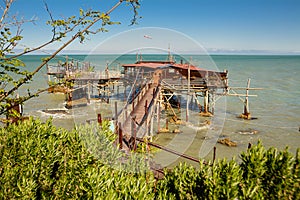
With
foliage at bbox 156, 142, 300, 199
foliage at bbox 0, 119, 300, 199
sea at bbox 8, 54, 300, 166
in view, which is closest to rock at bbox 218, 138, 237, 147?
sea at bbox 8, 54, 300, 166

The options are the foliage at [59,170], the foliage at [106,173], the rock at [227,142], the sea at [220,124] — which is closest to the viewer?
the foliage at [106,173]

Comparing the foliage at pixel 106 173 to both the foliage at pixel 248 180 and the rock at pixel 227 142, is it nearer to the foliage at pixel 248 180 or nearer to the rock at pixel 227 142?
the foliage at pixel 248 180

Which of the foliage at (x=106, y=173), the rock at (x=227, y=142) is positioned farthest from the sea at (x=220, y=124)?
the foliage at (x=106, y=173)

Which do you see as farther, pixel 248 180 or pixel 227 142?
pixel 227 142

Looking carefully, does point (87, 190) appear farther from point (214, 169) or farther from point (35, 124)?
point (35, 124)

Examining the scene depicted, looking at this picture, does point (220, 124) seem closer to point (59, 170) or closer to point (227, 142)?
point (227, 142)

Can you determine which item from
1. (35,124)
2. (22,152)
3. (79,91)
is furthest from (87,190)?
(79,91)

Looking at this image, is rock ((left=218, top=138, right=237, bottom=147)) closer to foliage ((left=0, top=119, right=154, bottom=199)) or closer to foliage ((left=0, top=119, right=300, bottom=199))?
foliage ((left=0, top=119, right=300, bottom=199))

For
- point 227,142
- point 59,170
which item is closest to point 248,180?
point 59,170

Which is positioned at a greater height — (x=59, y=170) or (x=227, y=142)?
(x=59, y=170)

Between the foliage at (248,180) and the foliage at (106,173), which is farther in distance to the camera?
the foliage at (106,173)

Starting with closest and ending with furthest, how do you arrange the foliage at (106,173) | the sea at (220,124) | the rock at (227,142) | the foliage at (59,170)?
the foliage at (106,173) → the foliage at (59,170) → the sea at (220,124) → the rock at (227,142)

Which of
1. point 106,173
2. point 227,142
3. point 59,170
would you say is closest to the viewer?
point 106,173

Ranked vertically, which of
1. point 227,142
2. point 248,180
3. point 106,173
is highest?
point 248,180
